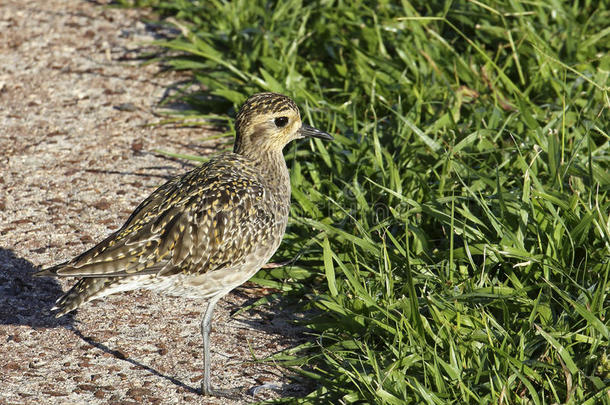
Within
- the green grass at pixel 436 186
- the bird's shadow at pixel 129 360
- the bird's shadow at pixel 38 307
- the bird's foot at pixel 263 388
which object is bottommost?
the bird's shadow at pixel 38 307

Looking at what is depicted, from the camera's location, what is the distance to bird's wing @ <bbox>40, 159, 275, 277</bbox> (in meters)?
5.48

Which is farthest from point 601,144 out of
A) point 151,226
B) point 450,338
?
Result: point 151,226

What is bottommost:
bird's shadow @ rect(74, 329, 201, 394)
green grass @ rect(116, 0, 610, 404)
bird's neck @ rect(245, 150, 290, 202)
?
bird's shadow @ rect(74, 329, 201, 394)

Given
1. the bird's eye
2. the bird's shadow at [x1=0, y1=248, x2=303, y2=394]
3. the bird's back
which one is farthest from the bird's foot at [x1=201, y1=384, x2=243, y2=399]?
the bird's eye

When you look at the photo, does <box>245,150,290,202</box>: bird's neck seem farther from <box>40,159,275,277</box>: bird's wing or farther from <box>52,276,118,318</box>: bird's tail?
<box>52,276,118,318</box>: bird's tail

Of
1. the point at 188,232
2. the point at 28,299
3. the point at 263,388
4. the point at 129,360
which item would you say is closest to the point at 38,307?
the point at 28,299

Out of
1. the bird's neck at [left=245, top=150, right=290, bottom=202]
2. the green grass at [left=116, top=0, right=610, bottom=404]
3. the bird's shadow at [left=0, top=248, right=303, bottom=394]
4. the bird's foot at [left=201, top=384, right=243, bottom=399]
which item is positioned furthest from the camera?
the bird's neck at [left=245, top=150, right=290, bottom=202]

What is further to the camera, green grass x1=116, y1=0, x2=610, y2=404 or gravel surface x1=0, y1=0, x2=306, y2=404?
gravel surface x1=0, y1=0, x2=306, y2=404

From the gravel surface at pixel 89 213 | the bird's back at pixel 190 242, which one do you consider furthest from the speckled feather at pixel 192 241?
the gravel surface at pixel 89 213

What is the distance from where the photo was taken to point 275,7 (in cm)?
941

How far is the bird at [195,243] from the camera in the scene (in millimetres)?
5477

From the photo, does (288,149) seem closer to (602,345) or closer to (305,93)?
(305,93)

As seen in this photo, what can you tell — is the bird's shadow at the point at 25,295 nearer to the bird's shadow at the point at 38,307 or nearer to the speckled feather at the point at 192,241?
the bird's shadow at the point at 38,307

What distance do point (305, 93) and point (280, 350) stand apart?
2807 millimetres
